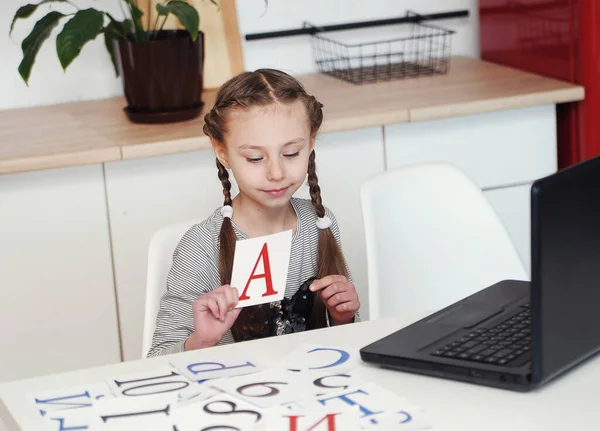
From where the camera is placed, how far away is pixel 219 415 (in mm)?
1184

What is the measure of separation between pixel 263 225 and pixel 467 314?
0.49 meters

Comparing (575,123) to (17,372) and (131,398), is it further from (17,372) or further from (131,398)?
(131,398)

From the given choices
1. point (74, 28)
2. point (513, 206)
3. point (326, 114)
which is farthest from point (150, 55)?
point (513, 206)

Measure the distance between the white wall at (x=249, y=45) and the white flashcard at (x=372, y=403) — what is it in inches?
68.6

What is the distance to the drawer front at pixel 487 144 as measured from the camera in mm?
2539

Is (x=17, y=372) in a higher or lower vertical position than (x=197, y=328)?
lower

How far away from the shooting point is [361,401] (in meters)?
1.20

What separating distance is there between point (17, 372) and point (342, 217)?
84 centimetres

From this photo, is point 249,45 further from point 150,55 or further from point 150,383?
point 150,383

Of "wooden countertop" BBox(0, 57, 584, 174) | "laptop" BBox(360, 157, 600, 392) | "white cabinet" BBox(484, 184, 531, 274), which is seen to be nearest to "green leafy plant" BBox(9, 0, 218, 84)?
"wooden countertop" BBox(0, 57, 584, 174)

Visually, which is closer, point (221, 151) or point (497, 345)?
point (497, 345)

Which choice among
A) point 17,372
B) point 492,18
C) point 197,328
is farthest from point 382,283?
point 492,18

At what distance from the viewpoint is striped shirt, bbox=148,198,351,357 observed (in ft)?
5.50

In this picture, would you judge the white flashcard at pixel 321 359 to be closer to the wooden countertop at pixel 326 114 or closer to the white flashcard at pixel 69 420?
the white flashcard at pixel 69 420
